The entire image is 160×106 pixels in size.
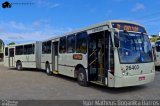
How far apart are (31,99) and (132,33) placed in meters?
4.88

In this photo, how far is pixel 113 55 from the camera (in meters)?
9.80

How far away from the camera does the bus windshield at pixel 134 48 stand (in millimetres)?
9961

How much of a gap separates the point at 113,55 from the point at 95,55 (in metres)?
1.95

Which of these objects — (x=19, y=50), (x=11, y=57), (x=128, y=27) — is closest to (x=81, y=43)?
(x=128, y=27)

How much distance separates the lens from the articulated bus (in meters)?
9.78

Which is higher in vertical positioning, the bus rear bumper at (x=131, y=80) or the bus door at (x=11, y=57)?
the bus door at (x=11, y=57)

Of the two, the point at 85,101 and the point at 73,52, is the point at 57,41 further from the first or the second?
the point at 85,101

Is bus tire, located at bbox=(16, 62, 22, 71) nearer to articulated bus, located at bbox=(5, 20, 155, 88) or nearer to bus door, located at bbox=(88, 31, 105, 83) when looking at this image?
articulated bus, located at bbox=(5, 20, 155, 88)

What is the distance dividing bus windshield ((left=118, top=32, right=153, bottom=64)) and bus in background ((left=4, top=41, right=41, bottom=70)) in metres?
13.4

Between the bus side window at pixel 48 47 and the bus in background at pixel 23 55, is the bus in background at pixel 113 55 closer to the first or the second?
the bus side window at pixel 48 47

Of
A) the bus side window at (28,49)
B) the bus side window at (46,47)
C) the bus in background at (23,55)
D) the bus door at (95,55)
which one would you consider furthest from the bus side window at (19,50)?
the bus door at (95,55)

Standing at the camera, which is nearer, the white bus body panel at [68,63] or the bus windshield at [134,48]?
the bus windshield at [134,48]

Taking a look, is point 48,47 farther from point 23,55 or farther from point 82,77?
point 82,77

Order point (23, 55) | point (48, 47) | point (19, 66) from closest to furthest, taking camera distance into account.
→ 1. point (48, 47)
2. point (23, 55)
3. point (19, 66)
